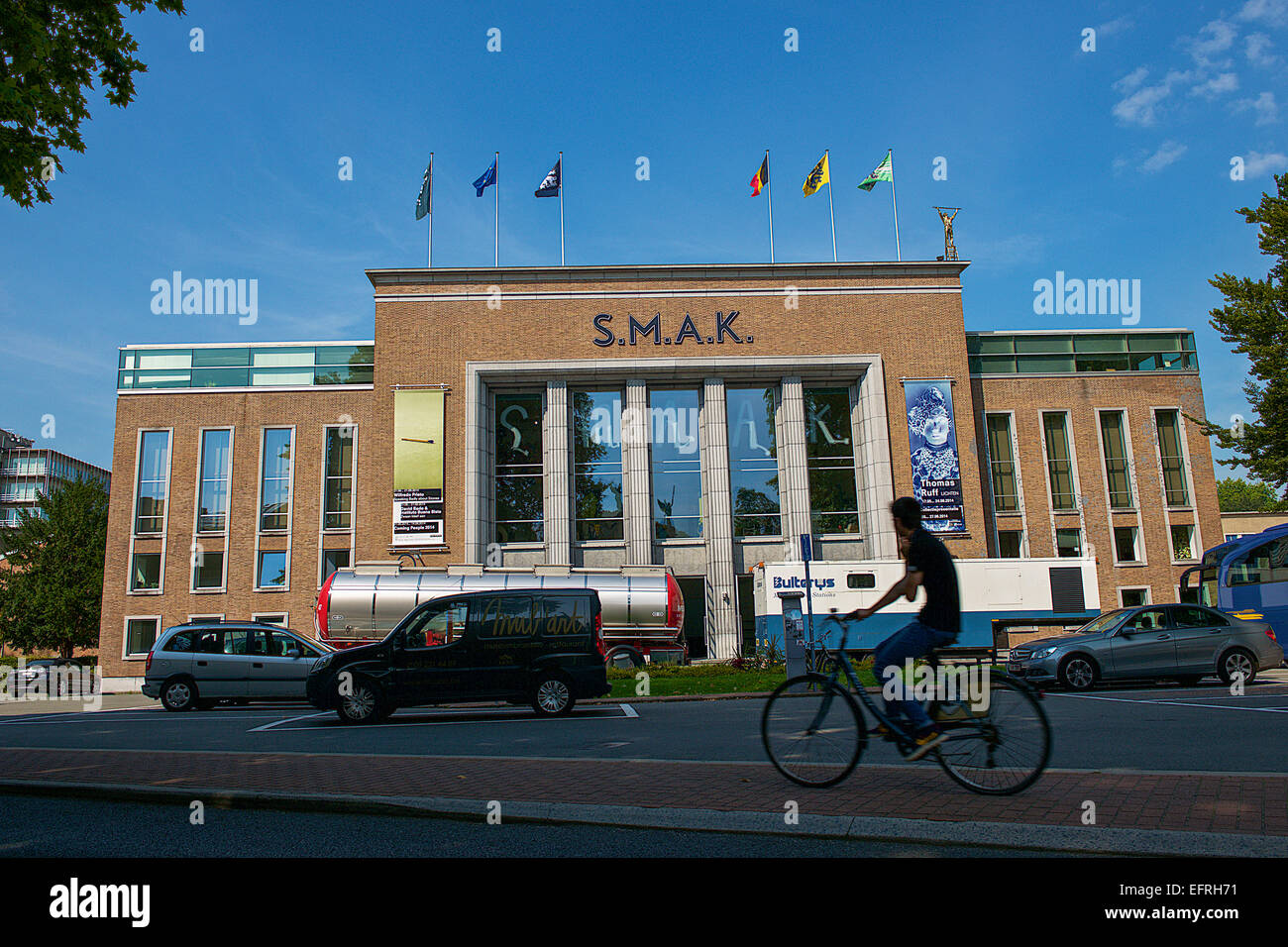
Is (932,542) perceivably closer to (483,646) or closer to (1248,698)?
(483,646)

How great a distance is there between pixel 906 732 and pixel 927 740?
5.3 inches

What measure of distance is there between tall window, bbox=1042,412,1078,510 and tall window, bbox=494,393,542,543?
71.9ft

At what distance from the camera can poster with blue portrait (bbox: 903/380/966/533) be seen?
33.5m

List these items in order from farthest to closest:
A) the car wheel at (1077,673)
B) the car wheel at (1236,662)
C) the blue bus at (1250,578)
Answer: the blue bus at (1250,578)
the car wheel at (1077,673)
the car wheel at (1236,662)

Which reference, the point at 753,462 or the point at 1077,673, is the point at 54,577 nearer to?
the point at 753,462

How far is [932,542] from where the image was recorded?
18.1 ft

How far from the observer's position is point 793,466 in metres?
34.4

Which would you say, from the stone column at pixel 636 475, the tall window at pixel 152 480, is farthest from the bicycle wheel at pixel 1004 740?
the tall window at pixel 152 480

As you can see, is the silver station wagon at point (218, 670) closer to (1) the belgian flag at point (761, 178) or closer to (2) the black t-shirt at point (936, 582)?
(2) the black t-shirt at point (936, 582)

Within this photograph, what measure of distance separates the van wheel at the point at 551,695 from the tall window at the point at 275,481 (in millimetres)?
27046

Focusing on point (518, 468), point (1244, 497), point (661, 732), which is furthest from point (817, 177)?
point (1244, 497)

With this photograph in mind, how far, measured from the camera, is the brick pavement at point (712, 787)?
4.64m

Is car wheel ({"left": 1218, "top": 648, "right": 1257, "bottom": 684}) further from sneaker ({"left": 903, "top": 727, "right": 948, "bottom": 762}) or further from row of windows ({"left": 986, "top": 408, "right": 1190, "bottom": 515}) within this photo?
row of windows ({"left": 986, "top": 408, "right": 1190, "bottom": 515})

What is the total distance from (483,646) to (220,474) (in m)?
29.2
